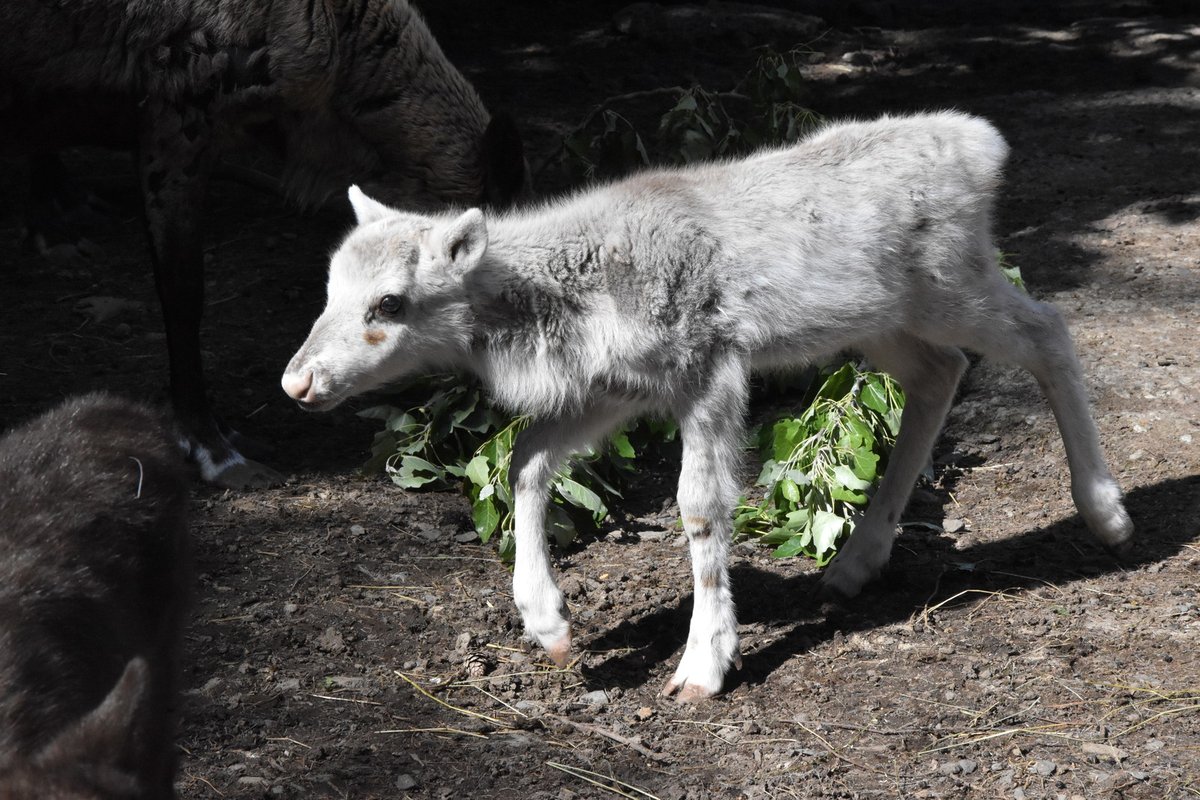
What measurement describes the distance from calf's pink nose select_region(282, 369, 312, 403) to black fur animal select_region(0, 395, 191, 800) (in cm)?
38

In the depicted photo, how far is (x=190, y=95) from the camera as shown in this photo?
5.75 meters

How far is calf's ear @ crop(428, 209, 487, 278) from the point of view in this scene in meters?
4.11

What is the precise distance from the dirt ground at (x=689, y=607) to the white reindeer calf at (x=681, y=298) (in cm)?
36

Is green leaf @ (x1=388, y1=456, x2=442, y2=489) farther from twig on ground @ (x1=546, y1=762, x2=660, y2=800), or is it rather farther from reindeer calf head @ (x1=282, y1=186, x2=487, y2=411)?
twig on ground @ (x1=546, y1=762, x2=660, y2=800)

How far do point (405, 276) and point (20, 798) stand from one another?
2131mm

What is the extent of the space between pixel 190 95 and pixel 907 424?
10.8 feet

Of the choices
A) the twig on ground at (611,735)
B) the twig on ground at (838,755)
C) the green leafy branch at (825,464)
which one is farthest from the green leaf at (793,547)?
the twig on ground at (611,735)

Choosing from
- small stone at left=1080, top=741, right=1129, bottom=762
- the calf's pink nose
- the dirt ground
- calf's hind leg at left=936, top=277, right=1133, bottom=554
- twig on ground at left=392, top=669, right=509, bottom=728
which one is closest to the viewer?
small stone at left=1080, top=741, right=1129, bottom=762

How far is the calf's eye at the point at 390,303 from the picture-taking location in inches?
164

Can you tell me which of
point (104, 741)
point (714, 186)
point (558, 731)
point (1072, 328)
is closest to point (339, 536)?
point (558, 731)

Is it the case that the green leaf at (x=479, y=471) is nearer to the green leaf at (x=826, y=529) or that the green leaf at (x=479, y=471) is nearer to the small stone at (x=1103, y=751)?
the green leaf at (x=826, y=529)

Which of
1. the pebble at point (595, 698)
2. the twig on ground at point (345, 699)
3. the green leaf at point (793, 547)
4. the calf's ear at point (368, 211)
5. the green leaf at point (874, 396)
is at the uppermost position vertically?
the calf's ear at point (368, 211)

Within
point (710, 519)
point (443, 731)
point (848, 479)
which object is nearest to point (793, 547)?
point (848, 479)

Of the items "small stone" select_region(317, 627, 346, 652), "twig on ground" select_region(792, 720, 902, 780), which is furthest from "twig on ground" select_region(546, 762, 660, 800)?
"small stone" select_region(317, 627, 346, 652)
